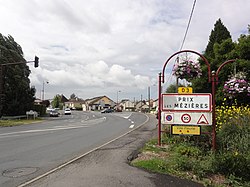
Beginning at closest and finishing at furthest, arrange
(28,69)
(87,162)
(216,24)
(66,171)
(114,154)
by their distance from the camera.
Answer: (66,171) → (87,162) → (114,154) → (216,24) → (28,69)

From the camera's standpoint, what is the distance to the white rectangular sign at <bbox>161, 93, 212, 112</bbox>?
10375 mm

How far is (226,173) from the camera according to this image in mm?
6914

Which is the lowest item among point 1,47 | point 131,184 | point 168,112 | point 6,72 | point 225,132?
point 131,184

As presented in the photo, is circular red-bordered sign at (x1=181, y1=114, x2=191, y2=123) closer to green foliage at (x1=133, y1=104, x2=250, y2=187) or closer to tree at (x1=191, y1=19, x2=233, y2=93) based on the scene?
green foliage at (x1=133, y1=104, x2=250, y2=187)

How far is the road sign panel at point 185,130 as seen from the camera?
33.6ft

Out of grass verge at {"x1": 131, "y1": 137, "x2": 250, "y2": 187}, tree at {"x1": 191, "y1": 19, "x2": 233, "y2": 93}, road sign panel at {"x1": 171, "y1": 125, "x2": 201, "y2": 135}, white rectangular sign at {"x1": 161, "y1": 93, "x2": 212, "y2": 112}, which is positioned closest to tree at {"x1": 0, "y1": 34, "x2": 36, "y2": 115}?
tree at {"x1": 191, "y1": 19, "x2": 233, "y2": 93}

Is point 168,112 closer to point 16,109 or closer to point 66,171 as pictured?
point 66,171

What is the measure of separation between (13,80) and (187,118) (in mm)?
37048

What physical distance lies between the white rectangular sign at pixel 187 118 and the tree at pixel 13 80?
112 ft

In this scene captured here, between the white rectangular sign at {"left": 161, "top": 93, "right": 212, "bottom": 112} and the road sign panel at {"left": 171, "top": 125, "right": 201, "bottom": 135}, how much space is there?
62cm

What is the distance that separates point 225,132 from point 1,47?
1459 inches

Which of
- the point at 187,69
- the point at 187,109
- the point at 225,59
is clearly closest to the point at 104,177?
the point at 187,109

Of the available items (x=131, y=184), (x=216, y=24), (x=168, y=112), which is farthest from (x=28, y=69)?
(x=131, y=184)

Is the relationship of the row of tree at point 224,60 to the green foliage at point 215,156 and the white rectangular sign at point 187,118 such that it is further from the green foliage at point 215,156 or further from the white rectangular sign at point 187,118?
the white rectangular sign at point 187,118
